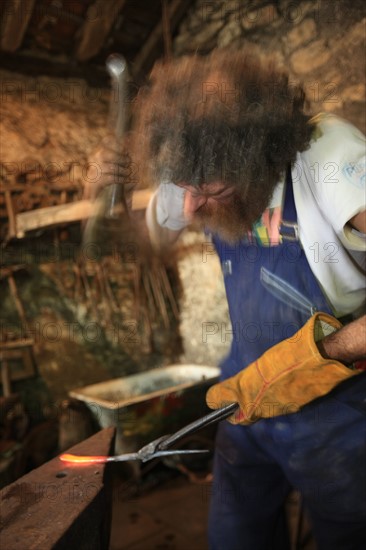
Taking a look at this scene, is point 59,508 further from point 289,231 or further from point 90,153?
point 90,153

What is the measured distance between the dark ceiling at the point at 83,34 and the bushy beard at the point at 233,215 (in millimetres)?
2379

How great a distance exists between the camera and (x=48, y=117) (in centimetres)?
371

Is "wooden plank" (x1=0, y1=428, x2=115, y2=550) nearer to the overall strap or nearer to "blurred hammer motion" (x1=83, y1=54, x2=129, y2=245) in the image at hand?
the overall strap

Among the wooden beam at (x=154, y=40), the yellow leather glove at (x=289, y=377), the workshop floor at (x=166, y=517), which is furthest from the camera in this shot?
the wooden beam at (x=154, y=40)

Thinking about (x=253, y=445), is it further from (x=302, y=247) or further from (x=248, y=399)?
(x=302, y=247)

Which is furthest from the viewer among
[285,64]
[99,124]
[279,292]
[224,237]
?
[99,124]

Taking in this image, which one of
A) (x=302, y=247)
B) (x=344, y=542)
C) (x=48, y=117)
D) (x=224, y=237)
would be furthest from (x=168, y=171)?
(x=48, y=117)

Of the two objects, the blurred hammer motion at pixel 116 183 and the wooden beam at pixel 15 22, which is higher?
the wooden beam at pixel 15 22

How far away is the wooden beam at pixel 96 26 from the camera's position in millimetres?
3490

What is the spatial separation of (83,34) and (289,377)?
357 centimetres

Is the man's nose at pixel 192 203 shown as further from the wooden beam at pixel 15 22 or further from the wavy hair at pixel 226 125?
the wooden beam at pixel 15 22

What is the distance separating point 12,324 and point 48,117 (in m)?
1.71

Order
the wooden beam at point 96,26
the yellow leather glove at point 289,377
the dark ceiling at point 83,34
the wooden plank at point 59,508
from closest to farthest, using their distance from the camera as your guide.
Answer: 1. the wooden plank at point 59,508
2. the yellow leather glove at point 289,377
3. the dark ceiling at point 83,34
4. the wooden beam at point 96,26

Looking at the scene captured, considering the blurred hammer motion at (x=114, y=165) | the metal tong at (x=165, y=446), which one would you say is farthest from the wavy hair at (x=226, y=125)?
the metal tong at (x=165, y=446)
